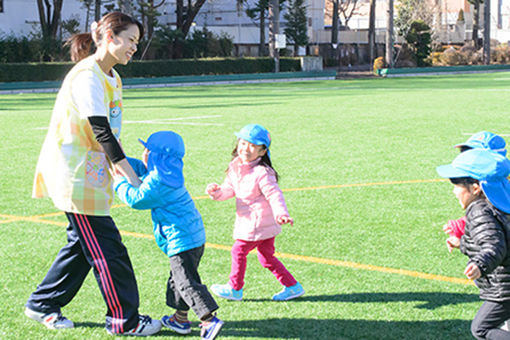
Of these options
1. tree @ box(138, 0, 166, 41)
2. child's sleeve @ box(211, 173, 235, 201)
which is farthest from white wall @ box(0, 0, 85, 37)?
child's sleeve @ box(211, 173, 235, 201)

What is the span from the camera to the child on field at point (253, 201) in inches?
181

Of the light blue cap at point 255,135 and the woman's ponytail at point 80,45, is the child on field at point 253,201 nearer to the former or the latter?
the light blue cap at point 255,135

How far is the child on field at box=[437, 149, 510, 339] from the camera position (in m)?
3.45

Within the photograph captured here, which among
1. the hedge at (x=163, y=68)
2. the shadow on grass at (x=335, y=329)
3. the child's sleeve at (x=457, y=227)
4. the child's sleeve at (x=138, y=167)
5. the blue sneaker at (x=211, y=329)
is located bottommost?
the shadow on grass at (x=335, y=329)

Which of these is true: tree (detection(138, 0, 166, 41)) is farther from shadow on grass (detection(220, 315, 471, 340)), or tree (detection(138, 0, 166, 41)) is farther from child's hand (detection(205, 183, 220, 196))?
shadow on grass (detection(220, 315, 471, 340))

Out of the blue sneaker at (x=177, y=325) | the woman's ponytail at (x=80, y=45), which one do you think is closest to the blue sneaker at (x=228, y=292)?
the blue sneaker at (x=177, y=325)

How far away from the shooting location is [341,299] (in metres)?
4.95

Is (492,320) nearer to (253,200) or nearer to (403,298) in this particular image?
(403,298)

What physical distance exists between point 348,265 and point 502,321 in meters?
2.11

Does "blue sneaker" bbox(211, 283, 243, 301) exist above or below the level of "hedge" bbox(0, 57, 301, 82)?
below

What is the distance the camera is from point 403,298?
496 centimetres

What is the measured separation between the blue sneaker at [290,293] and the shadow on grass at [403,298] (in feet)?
0.11

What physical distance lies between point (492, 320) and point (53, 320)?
242 centimetres

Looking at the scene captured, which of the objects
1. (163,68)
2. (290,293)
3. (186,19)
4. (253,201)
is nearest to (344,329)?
(290,293)
